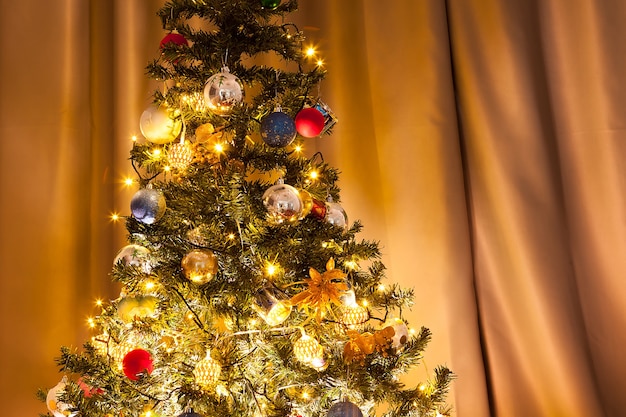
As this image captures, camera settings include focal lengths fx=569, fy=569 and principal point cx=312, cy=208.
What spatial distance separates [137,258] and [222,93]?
403 mm

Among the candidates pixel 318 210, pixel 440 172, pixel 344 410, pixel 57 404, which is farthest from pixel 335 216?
pixel 57 404

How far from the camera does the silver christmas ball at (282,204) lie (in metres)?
1.13

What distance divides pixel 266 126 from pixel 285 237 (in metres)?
0.24

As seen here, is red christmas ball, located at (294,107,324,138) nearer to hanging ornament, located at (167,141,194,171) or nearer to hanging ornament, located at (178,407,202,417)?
hanging ornament, located at (167,141,194,171)

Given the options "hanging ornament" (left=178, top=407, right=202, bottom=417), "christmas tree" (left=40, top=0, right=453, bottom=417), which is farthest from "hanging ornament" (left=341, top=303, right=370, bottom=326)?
"hanging ornament" (left=178, top=407, right=202, bottom=417)

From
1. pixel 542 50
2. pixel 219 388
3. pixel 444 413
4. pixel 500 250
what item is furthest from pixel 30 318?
pixel 542 50

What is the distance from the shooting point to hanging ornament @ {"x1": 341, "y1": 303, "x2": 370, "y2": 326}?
1221 mm

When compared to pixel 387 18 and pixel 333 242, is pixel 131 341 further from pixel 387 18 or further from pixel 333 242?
pixel 387 18

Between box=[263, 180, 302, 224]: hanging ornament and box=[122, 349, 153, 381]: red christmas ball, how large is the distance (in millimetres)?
361

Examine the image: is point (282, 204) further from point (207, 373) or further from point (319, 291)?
point (207, 373)

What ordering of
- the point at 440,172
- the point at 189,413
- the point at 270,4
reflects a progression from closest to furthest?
1. the point at 189,413
2. the point at 270,4
3. the point at 440,172

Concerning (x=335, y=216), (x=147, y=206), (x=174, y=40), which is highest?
(x=174, y=40)

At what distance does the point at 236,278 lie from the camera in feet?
3.86

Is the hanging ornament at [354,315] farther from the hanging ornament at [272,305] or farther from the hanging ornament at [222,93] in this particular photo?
the hanging ornament at [222,93]
